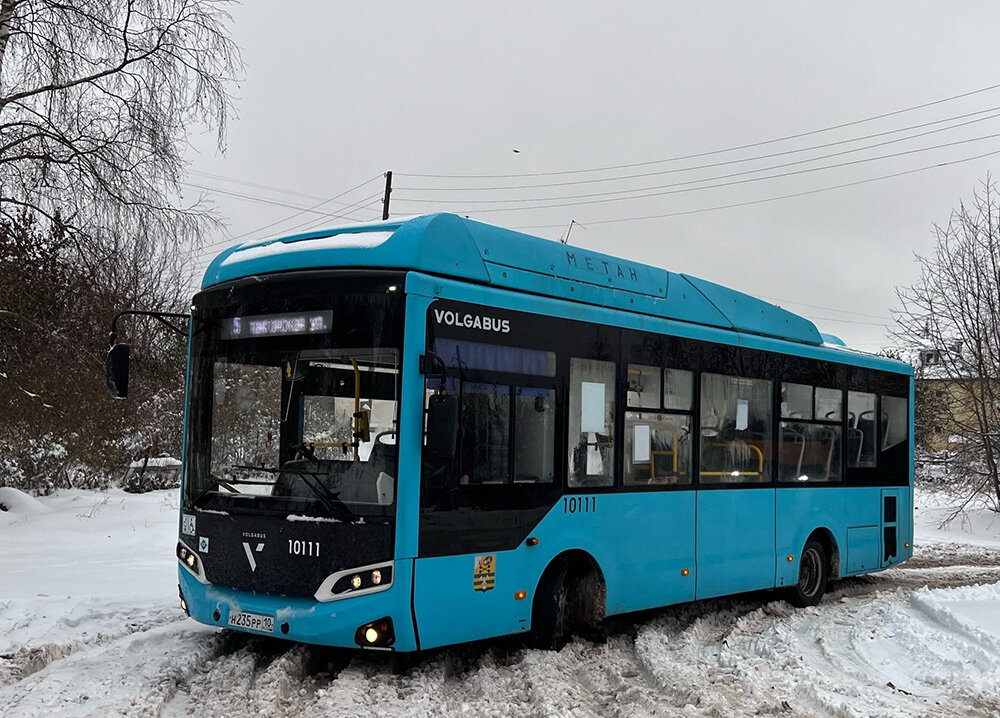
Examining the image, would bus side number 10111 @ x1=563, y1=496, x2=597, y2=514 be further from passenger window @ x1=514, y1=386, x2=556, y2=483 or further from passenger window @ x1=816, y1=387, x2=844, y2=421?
passenger window @ x1=816, y1=387, x2=844, y2=421

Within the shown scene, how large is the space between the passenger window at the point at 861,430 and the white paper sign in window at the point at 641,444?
423 cm

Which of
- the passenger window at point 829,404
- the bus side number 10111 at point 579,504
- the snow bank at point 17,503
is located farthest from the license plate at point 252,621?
the snow bank at point 17,503

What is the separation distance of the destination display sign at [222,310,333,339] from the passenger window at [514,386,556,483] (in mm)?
1591

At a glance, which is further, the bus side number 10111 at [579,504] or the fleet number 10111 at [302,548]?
the bus side number 10111 at [579,504]

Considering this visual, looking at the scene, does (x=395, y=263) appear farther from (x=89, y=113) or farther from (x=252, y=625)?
(x=89, y=113)

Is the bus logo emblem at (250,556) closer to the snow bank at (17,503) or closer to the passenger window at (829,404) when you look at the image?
the passenger window at (829,404)

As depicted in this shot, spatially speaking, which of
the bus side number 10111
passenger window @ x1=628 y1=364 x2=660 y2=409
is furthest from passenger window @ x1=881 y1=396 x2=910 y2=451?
the bus side number 10111

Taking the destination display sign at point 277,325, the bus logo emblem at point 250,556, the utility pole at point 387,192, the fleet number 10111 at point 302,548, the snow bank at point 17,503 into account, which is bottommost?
the snow bank at point 17,503

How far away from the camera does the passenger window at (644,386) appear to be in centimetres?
877

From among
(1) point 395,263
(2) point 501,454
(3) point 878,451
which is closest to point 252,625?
(2) point 501,454

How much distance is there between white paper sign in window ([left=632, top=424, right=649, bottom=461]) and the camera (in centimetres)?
877

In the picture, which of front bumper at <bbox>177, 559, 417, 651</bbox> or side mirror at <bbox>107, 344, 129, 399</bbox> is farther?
side mirror at <bbox>107, 344, 129, 399</bbox>

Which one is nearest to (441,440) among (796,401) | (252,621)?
(252,621)

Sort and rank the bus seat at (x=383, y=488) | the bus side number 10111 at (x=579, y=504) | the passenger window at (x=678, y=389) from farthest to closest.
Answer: the passenger window at (x=678, y=389)
the bus side number 10111 at (x=579, y=504)
the bus seat at (x=383, y=488)
